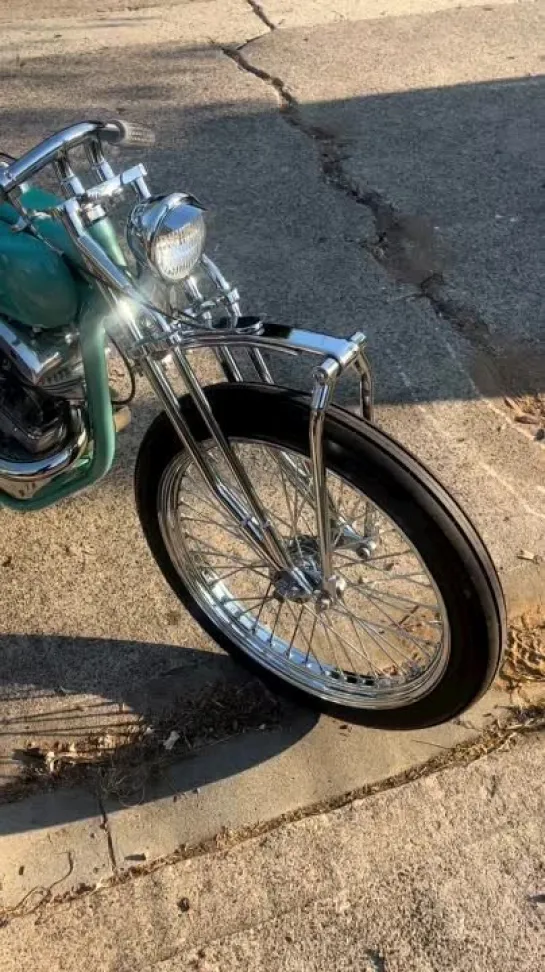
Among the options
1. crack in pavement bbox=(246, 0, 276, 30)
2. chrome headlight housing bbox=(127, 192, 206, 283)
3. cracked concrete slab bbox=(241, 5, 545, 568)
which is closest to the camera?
chrome headlight housing bbox=(127, 192, 206, 283)

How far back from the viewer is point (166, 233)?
5.06 feet

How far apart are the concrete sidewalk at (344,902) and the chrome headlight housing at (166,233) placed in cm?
124

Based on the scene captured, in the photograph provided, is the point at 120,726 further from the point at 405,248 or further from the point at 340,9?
the point at 340,9

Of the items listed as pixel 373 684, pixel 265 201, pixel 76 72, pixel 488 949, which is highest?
pixel 76 72

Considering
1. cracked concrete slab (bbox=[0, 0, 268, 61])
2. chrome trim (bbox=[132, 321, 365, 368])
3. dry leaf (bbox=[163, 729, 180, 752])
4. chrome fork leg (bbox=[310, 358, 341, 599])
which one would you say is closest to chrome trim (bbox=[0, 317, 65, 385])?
chrome trim (bbox=[132, 321, 365, 368])

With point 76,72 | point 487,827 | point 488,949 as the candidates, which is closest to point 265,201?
point 76,72

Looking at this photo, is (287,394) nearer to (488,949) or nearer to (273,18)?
(488,949)

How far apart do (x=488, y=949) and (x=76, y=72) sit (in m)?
5.14

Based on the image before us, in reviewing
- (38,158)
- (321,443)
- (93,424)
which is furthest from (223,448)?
(38,158)

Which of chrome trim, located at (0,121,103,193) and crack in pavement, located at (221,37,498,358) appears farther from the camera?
crack in pavement, located at (221,37,498,358)

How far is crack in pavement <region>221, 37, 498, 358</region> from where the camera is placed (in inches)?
134

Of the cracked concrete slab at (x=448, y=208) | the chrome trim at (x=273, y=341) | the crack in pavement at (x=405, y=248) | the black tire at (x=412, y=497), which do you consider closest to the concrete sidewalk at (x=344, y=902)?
the black tire at (x=412, y=497)

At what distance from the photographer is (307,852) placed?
1927 mm

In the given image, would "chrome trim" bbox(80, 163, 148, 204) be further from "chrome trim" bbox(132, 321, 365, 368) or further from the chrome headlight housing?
"chrome trim" bbox(132, 321, 365, 368)
